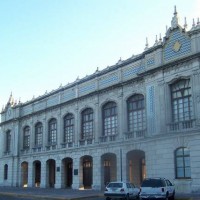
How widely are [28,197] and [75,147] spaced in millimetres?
11356

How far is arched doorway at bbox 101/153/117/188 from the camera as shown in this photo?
40.8 m

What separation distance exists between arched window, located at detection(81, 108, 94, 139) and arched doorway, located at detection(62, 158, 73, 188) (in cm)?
513

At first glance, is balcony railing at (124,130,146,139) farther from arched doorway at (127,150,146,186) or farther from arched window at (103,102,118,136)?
arched doorway at (127,150,146,186)

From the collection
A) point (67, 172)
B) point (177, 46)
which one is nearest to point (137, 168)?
point (67, 172)

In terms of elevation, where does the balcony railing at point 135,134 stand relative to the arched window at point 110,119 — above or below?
below

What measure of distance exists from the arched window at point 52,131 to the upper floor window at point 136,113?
1470cm

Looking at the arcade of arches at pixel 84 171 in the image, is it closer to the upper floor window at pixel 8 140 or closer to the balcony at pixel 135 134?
the balcony at pixel 135 134

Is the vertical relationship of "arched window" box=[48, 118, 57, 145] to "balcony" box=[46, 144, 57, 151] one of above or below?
above

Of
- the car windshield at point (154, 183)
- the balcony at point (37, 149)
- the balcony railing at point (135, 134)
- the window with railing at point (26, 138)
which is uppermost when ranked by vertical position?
the window with railing at point (26, 138)

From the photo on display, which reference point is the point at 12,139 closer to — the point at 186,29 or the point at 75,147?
the point at 75,147

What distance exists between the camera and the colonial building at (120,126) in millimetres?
31062

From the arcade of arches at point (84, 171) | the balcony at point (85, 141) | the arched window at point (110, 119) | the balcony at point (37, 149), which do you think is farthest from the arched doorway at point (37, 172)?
the arched window at point (110, 119)

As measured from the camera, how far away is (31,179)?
171 ft

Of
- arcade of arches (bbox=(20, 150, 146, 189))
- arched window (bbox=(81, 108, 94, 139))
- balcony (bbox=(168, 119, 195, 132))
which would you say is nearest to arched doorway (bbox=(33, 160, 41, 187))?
arcade of arches (bbox=(20, 150, 146, 189))
